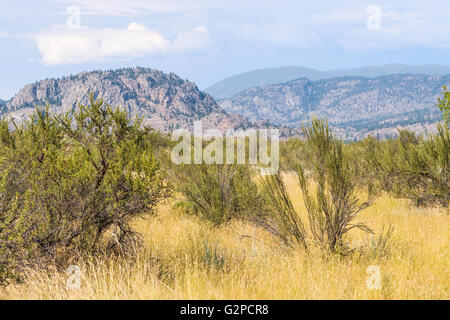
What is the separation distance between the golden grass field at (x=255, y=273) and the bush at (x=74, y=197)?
0.37m

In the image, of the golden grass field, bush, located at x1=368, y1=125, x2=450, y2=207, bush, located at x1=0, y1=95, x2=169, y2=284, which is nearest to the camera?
the golden grass field

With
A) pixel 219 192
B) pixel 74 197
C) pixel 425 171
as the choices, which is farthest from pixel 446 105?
pixel 74 197

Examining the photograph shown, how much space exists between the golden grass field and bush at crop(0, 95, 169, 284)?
0.37m

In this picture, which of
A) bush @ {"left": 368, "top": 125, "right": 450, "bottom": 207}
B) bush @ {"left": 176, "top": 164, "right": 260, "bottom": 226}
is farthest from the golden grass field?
bush @ {"left": 368, "top": 125, "right": 450, "bottom": 207}

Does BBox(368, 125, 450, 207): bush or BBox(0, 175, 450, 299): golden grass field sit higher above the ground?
BBox(368, 125, 450, 207): bush

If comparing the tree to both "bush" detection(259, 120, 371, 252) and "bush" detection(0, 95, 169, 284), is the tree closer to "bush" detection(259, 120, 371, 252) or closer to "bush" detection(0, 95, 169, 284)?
"bush" detection(259, 120, 371, 252)

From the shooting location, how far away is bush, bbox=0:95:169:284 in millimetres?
4023

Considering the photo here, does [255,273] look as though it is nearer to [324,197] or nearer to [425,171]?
[324,197]

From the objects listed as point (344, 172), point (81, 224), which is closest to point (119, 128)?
point (81, 224)

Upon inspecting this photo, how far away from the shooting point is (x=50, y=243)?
4324mm

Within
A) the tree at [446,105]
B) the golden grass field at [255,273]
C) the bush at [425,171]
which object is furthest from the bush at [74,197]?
the tree at [446,105]

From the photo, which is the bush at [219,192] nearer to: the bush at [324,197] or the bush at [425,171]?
the bush at [324,197]

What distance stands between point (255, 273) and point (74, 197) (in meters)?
2.59
